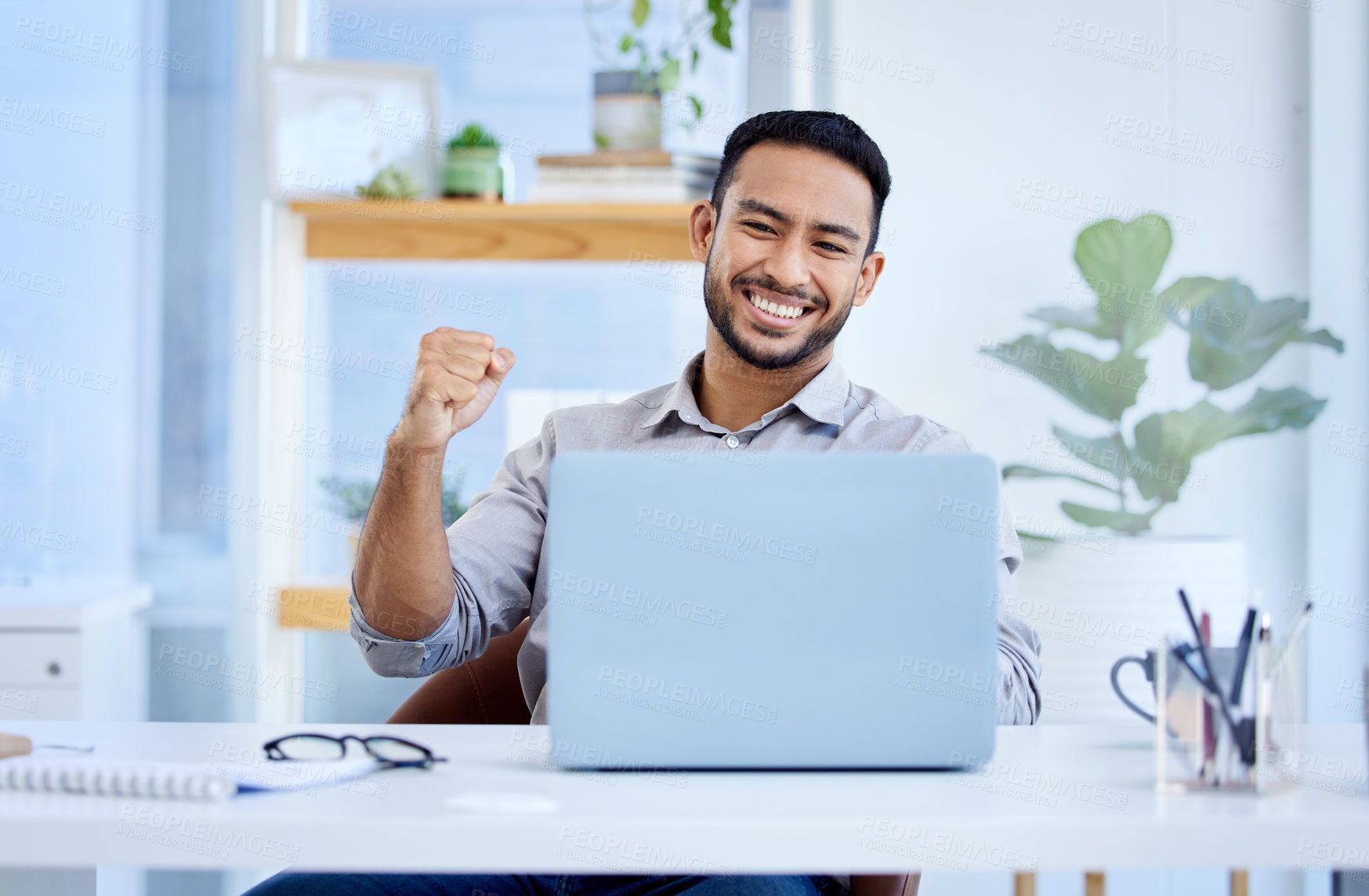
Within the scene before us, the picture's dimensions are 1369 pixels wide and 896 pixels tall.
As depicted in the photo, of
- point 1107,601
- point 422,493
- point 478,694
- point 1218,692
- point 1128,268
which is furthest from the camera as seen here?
point 1128,268

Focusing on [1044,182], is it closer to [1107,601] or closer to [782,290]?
[1107,601]

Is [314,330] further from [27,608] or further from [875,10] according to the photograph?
[875,10]

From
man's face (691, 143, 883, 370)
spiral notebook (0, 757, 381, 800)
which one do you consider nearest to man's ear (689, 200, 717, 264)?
man's face (691, 143, 883, 370)

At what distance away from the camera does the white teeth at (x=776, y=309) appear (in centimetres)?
159

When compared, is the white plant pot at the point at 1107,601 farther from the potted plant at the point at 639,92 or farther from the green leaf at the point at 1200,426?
the potted plant at the point at 639,92

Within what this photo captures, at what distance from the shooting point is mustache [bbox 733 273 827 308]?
158cm

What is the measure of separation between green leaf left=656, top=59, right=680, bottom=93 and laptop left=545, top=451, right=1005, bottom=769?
177cm

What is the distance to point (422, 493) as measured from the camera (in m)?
1.24

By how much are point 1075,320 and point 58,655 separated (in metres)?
2.02

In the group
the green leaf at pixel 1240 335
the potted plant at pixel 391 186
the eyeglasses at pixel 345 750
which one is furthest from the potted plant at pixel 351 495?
the eyeglasses at pixel 345 750

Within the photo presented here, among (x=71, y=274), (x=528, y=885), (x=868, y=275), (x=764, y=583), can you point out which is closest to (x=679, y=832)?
(x=764, y=583)

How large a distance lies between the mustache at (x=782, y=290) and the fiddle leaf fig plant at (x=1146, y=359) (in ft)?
2.36

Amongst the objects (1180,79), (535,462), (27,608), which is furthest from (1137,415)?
(27,608)

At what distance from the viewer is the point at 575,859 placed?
2.40ft
